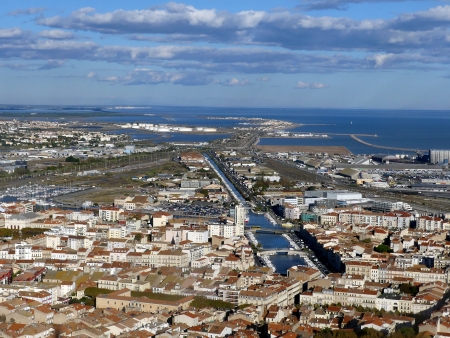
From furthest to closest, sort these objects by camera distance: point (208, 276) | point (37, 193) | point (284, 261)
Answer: point (37, 193) → point (284, 261) → point (208, 276)

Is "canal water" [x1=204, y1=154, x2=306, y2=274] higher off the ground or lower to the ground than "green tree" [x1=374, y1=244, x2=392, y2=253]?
lower

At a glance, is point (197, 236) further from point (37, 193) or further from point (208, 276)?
point (37, 193)

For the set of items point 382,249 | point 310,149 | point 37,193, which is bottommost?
point 37,193

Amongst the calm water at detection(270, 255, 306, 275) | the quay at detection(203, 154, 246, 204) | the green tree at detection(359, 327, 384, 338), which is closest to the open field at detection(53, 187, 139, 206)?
the quay at detection(203, 154, 246, 204)

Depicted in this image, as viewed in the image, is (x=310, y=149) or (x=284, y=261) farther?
(x=310, y=149)

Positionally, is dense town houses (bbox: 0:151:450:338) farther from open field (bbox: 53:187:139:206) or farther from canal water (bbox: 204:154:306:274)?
open field (bbox: 53:187:139:206)

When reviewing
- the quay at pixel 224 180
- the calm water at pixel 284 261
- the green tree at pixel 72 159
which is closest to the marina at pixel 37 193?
the quay at pixel 224 180

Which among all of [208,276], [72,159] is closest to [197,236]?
[208,276]

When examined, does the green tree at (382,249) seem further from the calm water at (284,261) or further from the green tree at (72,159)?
the green tree at (72,159)

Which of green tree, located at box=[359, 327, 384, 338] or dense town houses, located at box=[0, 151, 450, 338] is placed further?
dense town houses, located at box=[0, 151, 450, 338]

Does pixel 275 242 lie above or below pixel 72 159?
below

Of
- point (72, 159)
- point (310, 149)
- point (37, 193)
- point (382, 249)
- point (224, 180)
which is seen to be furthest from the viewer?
point (310, 149)
